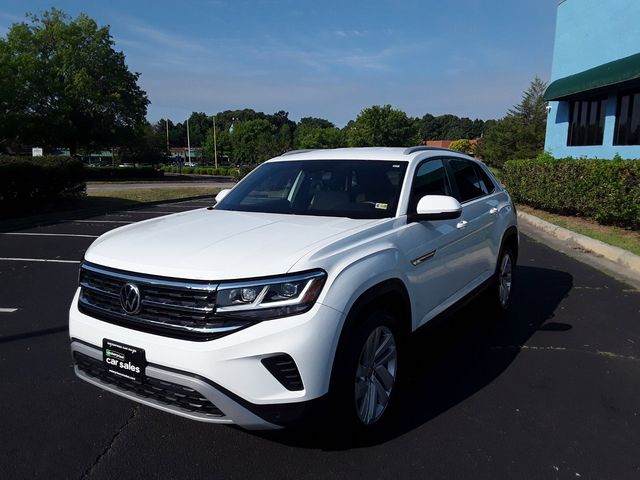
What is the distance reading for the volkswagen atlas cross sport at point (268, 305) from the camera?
243cm

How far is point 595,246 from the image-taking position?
923cm

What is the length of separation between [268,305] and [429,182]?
2076 millimetres

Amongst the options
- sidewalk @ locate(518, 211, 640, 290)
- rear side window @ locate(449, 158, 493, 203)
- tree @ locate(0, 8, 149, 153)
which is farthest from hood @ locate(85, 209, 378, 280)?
tree @ locate(0, 8, 149, 153)

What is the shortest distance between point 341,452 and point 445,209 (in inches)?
64.8

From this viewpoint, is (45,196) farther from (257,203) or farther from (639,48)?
(639,48)

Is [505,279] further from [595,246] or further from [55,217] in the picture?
[55,217]

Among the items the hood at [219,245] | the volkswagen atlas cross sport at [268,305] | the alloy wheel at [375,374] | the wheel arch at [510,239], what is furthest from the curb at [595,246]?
the hood at [219,245]

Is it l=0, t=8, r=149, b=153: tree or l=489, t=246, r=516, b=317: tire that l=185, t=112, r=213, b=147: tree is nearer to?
l=0, t=8, r=149, b=153: tree

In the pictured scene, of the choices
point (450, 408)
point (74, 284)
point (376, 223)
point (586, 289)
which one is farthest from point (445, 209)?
point (74, 284)

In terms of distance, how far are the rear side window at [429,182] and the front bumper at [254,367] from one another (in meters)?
1.51

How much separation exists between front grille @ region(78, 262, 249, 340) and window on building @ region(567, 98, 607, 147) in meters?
19.0

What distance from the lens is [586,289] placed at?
21.6ft

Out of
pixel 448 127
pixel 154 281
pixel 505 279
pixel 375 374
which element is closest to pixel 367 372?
pixel 375 374

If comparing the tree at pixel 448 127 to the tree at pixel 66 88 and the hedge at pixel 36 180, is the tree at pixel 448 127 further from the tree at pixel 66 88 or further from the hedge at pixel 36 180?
the hedge at pixel 36 180
